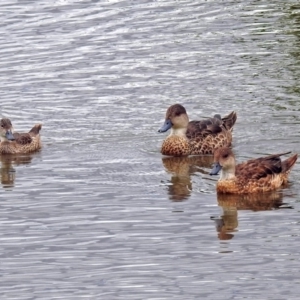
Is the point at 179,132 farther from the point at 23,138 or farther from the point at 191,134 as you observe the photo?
the point at 23,138

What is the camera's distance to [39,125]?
→ 1830 cm

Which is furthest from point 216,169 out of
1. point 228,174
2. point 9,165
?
point 9,165

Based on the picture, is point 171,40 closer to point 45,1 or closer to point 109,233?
point 45,1

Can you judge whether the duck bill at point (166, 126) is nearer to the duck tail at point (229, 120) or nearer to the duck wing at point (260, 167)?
the duck tail at point (229, 120)

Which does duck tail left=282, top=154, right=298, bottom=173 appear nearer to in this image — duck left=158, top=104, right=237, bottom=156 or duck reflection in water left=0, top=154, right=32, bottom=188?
duck left=158, top=104, right=237, bottom=156

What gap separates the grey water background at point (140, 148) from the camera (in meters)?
12.2

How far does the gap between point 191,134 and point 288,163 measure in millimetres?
2520

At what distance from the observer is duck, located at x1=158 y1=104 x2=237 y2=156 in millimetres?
17859

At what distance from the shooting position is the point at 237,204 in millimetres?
15125

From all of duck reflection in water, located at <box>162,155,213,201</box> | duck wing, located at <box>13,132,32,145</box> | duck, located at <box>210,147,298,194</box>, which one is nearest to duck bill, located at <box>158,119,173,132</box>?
duck reflection in water, located at <box>162,155,213,201</box>

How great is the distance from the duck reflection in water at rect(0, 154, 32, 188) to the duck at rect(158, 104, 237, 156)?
6.20 feet

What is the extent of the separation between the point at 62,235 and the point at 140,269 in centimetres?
145

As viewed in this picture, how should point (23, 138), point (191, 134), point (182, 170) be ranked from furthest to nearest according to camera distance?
point (191, 134), point (23, 138), point (182, 170)

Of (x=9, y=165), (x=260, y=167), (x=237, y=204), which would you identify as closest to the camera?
(x=237, y=204)
